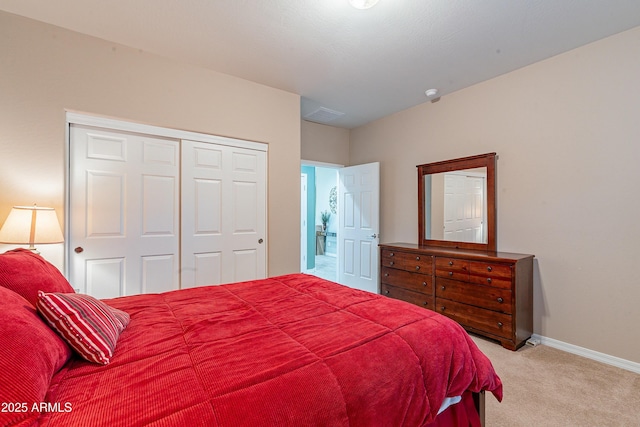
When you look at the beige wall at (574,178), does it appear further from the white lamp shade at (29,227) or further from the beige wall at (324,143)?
the white lamp shade at (29,227)

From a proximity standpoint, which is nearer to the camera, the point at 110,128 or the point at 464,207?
the point at 110,128

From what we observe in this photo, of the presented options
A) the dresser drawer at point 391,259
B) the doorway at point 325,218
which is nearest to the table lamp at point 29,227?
the dresser drawer at point 391,259

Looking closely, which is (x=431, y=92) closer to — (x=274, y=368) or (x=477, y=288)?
(x=477, y=288)

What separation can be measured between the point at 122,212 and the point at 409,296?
126 inches

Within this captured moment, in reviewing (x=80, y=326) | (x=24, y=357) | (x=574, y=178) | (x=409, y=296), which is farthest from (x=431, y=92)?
(x=24, y=357)

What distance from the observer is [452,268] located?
3.05 m

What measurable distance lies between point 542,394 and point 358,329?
1.70m

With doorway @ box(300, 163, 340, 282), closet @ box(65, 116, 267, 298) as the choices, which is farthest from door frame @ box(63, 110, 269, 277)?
doorway @ box(300, 163, 340, 282)

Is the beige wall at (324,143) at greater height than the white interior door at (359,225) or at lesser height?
greater

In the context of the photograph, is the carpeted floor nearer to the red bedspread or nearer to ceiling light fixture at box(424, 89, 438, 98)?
the red bedspread

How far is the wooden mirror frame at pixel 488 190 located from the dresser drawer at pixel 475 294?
56 centimetres

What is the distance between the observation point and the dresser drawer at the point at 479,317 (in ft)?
8.66

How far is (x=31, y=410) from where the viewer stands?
69cm

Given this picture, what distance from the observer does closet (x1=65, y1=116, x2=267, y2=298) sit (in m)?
2.52
